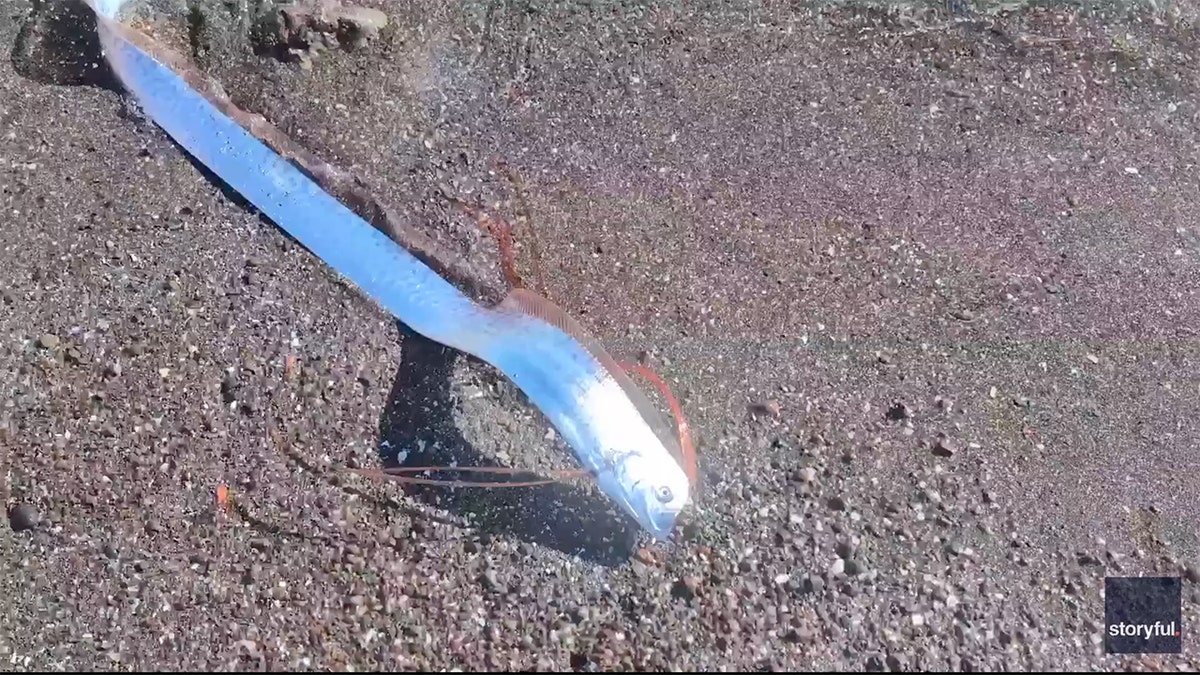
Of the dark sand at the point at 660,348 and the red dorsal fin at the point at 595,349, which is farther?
the red dorsal fin at the point at 595,349

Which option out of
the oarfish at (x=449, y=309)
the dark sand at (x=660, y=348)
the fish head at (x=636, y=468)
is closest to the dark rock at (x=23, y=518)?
the dark sand at (x=660, y=348)

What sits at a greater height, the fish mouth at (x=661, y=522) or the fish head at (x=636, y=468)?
the fish head at (x=636, y=468)

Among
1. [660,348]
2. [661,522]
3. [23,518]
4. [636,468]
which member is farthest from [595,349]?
[23,518]

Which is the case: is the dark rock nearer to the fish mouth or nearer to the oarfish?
the oarfish

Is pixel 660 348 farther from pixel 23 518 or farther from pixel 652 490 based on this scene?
pixel 23 518

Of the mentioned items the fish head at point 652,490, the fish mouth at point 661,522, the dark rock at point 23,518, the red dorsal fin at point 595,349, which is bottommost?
the dark rock at point 23,518

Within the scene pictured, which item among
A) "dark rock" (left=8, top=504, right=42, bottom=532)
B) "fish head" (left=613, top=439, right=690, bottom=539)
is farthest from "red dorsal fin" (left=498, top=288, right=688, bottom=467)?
"dark rock" (left=8, top=504, right=42, bottom=532)

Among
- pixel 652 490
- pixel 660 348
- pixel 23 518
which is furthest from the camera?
pixel 660 348

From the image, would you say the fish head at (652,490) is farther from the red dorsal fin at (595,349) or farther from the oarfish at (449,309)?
the red dorsal fin at (595,349)
